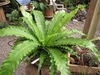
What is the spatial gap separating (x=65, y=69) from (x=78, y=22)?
2.37 m

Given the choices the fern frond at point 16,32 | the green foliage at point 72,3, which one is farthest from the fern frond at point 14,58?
the green foliage at point 72,3

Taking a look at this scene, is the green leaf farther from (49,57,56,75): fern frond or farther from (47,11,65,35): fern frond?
(47,11,65,35): fern frond

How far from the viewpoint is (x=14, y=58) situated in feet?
3.94

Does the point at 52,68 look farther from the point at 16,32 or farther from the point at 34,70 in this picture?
the point at 16,32

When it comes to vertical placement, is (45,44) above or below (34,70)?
above

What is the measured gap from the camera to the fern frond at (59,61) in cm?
122

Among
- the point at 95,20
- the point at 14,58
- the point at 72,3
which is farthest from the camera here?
the point at 72,3

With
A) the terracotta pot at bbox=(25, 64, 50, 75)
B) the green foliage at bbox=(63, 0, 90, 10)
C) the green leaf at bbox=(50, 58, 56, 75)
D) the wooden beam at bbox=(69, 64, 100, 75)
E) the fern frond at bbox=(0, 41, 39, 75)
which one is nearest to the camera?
the fern frond at bbox=(0, 41, 39, 75)

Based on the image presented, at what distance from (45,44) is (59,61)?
0.92 ft

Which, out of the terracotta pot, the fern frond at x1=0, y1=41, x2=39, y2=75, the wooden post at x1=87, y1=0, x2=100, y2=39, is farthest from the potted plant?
the wooden post at x1=87, y1=0, x2=100, y2=39

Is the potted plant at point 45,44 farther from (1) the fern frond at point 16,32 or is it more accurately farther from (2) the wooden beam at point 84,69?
(2) the wooden beam at point 84,69

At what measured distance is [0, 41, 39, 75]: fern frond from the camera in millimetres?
1150

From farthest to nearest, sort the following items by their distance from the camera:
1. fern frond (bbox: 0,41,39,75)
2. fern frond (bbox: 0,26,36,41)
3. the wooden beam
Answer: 1. the wooden beam
2. fern frond (bbox: 0,26,36,41)
3. fern frond (bbox: 0,41,39,75)

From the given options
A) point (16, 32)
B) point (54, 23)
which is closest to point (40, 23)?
point (54, 23)
